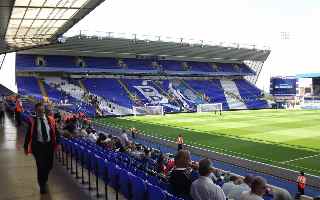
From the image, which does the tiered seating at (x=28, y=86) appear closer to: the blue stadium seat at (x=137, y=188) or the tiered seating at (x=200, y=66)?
the tiered seating at (x=200, y=66)

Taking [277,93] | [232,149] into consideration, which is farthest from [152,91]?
[232,149]

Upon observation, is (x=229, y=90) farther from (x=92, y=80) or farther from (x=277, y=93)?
(x=92, y=80)

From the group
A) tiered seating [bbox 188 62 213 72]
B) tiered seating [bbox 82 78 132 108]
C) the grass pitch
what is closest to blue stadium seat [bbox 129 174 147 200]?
the grass pitch

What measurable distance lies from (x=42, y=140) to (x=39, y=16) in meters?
8.49

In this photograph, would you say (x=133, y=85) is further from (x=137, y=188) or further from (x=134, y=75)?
(x=137, y=188)

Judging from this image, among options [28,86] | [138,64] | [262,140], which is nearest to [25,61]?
[28,86]

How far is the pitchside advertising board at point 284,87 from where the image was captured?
5922 cm

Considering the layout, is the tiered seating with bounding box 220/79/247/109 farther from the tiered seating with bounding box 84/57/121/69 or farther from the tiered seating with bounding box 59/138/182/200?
the tiered seating with bounding box 59/138/182/200

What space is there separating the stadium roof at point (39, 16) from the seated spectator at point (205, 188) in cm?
794

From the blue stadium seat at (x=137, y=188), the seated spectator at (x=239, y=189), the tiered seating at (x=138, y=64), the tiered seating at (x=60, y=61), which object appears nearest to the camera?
the blue stadium seat at (x=137, y=188)

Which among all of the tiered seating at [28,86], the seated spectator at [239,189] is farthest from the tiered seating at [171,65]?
the seated spectator at [239,189]

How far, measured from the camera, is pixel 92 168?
8805 mm

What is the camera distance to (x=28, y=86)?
41438mm

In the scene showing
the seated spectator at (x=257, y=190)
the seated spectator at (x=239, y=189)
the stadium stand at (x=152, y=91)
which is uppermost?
the stadium stand at (x=152, y=91)
